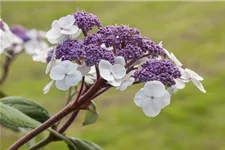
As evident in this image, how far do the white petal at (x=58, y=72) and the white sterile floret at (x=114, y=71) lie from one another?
3 centimetres

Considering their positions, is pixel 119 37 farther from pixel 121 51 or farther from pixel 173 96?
pixel 173 96

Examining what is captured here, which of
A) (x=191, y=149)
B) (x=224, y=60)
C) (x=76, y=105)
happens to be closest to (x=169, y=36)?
(x=224, y=60)

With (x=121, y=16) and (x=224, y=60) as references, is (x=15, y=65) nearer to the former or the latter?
(x=121, y=16)

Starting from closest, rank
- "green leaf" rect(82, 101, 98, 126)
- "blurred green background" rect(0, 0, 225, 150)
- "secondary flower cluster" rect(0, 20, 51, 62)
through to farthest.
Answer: "green leaf" rect(82, 101, 98, 126)
"secondary flower cluster" rect(0, 20, 51, 62)
"blurred green background" rect(0, 0, 225, 150)

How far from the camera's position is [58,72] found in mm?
441

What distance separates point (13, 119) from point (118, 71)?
107 millimetres

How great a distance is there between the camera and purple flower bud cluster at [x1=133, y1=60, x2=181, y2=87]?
0.43m

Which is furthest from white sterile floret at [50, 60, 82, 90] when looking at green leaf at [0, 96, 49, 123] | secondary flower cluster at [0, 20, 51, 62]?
secondary flower cluster at [0, 20, 51, 62]

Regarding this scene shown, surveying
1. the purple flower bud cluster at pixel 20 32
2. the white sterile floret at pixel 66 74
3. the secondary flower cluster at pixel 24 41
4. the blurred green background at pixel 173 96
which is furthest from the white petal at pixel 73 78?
the blurred green background at pixel 173 96

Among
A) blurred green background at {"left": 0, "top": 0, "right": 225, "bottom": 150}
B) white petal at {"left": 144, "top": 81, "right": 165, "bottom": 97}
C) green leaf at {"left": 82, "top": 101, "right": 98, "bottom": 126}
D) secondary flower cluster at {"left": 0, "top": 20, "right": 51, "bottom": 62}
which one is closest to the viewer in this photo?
white petal at {"left": 144, "top": 81, "right": 165, "bottom": 97}

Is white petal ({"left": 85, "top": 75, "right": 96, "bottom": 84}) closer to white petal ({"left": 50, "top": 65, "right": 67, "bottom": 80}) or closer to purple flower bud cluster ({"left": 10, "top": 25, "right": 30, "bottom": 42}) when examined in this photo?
white petal ({"left": 50, "top": 65, "right": 67, "bottom": 80})

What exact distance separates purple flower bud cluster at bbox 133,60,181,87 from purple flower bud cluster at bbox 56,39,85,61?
0.05 meters

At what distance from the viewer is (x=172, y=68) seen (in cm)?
44

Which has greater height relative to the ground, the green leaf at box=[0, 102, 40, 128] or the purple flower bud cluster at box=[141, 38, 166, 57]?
the purple flower bud cluster at box=[141, 38, 166, 57]
